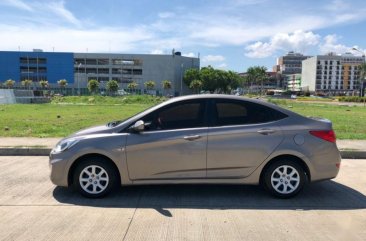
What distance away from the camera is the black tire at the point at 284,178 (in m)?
6.28

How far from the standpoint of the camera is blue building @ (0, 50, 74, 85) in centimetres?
Answer: 12594

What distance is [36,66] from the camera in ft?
417

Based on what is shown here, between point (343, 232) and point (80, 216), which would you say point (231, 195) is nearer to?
point (343, 232)

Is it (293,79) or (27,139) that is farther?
(293,79)

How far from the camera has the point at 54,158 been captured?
626 cm

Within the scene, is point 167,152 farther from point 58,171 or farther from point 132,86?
point 132,86

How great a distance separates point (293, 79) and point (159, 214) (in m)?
203

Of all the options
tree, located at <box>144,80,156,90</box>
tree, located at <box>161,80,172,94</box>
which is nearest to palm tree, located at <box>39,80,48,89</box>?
tree, located at <box>144,80,156,90</box>

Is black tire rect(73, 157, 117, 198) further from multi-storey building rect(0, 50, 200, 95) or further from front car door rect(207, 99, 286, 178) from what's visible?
multi-storey building rect(0, 50, 200, 95)

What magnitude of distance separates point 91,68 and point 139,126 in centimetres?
12866

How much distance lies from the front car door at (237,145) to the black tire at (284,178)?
0.27 m

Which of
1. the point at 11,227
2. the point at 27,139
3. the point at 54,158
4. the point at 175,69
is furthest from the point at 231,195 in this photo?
the point at 175,69

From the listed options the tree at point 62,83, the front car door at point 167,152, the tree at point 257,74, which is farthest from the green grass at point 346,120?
the tree at point 257,74

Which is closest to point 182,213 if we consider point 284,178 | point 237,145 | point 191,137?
point 191,137
